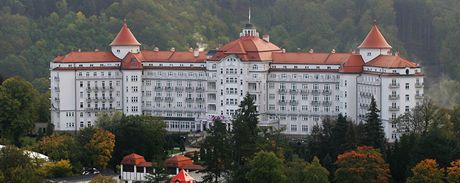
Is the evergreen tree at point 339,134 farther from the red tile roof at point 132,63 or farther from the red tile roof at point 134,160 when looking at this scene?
the red tile roof at point 132,63

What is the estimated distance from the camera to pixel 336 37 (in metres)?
184

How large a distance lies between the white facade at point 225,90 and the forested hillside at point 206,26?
4085cm

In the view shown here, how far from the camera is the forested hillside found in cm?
17525

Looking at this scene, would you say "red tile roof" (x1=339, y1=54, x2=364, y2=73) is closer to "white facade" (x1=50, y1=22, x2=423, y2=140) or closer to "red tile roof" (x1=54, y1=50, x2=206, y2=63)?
"white facade" (x1=50, y1=22, x2=423, y2=140)

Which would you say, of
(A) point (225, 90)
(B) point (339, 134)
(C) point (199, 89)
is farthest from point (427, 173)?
(C) point (199, 89)

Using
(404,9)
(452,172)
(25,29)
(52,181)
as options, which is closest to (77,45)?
(25,29)

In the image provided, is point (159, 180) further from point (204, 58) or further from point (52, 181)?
point (204, 58)

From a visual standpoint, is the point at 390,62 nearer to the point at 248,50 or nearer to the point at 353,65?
the point at 353,65

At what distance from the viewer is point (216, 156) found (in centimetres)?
10319

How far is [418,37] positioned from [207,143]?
272 ft

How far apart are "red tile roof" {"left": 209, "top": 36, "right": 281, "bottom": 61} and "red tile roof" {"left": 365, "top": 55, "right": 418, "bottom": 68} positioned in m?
9.46

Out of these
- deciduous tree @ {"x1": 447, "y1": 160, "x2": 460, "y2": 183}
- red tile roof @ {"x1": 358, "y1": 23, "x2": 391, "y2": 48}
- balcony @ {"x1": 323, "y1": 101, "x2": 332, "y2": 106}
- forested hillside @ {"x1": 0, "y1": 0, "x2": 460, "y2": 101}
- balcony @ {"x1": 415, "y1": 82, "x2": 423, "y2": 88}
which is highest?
forested hillside @ {"x1": 0, "y1": 0, "x2": 460, "y2": 101}

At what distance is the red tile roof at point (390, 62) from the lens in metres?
117

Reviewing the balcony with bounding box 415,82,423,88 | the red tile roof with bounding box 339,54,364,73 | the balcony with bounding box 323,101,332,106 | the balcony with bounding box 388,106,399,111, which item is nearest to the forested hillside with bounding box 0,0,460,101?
the balcony with bounding box 323,101,332,106
